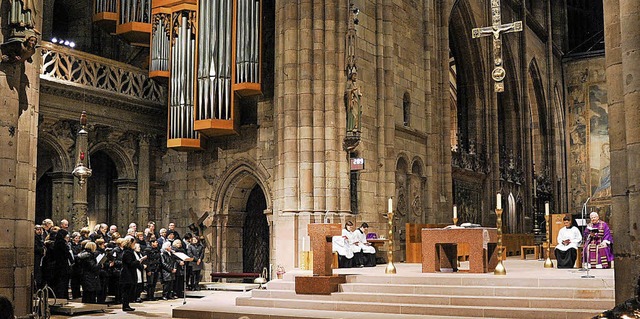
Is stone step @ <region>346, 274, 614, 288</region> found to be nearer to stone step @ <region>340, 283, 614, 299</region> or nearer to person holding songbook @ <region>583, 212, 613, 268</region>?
stone step @ <region>340, 283, 614, 299</region>

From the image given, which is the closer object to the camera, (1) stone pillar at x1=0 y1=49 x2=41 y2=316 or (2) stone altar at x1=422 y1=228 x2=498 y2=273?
(1) stone pillar at x1=0 y1=49 x2=41 y2=316

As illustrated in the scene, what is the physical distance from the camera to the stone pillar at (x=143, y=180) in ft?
64.3

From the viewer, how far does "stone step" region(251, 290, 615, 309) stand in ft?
35.7

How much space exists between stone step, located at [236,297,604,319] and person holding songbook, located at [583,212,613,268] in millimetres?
3436

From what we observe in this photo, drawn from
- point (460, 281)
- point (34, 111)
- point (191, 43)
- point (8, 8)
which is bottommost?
point (460, 281)

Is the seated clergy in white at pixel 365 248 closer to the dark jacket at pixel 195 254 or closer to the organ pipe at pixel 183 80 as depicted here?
the dark jacket at pixel 195 254

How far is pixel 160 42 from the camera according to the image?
62.5 feet

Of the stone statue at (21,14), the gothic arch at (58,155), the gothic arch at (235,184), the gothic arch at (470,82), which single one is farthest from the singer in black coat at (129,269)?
the gothic arch at (470,82)

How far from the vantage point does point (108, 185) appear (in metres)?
20.5

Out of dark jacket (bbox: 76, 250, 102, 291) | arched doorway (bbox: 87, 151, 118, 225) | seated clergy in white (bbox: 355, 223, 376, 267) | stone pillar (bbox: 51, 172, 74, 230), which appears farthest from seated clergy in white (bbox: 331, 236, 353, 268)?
arched doorway (bbox: 87, 151, 118, 225)

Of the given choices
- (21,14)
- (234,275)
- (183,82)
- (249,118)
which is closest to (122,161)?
(183,82)

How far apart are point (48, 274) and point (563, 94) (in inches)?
1189

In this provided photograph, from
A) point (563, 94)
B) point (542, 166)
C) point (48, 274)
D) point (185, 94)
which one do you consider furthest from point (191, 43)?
point (563, 94)

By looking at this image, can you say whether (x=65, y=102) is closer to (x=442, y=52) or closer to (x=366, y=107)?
(x=366, y=107)
